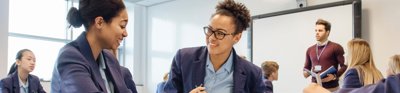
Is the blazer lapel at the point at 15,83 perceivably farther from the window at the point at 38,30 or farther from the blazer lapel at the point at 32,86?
the window at the point at 38,30

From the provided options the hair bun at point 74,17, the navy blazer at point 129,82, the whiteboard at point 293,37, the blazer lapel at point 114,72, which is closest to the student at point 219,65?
the navy blazer at point 129,82

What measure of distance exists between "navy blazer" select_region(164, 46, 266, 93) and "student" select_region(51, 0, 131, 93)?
0.32 metres

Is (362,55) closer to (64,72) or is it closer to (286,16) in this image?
(286,16)

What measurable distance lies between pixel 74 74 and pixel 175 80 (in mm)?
621

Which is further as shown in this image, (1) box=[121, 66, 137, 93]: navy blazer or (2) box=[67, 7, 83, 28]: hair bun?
(1) box=[121, 66, 137, 93]: navy blazer

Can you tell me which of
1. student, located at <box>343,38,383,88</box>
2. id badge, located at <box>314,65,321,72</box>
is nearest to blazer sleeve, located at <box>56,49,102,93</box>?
student, located at <box>343,38,383,88</box>

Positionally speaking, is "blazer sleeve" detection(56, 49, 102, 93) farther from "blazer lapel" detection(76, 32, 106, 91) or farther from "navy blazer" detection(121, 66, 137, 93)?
"navy blazer" detection(121, 66, 137, 93)

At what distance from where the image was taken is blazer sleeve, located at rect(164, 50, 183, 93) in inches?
74.4

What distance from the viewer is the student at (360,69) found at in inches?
132

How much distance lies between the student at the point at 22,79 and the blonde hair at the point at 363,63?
2.82m

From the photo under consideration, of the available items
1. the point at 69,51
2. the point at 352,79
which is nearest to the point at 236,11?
the point at 69,51

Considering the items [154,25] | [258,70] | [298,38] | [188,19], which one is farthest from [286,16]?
[258,70]

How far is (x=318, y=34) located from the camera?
454 cm

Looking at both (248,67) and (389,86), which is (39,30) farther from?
(389,86)
